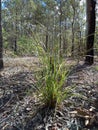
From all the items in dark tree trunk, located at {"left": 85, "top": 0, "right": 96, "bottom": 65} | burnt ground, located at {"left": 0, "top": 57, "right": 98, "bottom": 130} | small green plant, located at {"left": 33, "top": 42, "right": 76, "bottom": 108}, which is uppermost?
dark tree trunk, located at {"left": 85, "top": 0, "right": 96, "bottom": 65}

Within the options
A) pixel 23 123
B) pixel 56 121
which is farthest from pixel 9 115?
pixel 56 121

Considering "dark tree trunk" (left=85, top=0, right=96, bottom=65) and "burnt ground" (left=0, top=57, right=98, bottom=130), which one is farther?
"dark tree trunk" (left=85, top=0, right=96, bottom=65)

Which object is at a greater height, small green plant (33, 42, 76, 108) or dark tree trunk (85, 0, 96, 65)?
dark tree trunk (85, 0, 96, 65)

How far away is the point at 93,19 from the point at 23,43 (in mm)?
2905

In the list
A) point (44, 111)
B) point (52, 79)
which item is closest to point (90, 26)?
point (52, 79)

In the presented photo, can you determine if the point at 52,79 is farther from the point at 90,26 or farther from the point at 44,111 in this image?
the point at 90,26

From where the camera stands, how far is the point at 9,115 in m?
2.26

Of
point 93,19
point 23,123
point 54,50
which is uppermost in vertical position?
point 93,19

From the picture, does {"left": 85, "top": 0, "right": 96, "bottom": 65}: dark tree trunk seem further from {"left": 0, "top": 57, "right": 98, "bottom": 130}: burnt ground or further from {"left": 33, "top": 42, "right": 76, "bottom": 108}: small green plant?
{"left": 33, "top": 42, "right": 76, "bottom": 108}: small green plant

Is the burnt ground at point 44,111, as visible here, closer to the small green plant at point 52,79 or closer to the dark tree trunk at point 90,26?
the small green plant at point 52,79

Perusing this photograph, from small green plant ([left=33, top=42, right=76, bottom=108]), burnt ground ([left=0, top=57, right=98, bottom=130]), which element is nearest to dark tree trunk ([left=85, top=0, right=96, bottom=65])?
burnt ground ([left=0, top=57, right=98, bottom=130])

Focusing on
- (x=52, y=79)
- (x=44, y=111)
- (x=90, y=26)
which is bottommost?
(x=44, y=111)

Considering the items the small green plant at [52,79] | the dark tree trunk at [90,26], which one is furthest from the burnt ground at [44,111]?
the dark tree trunk at [90,26]

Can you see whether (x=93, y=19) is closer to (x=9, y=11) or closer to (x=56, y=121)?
(x=56, y=121)
